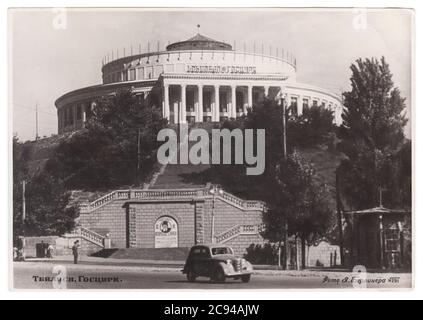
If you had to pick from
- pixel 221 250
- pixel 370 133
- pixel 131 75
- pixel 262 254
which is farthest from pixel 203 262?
pixel 131 75

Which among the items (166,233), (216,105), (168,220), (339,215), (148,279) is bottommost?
(148,279)

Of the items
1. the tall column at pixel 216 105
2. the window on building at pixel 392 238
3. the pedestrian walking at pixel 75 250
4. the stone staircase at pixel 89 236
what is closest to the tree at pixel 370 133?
the window on building at pixel 392 238

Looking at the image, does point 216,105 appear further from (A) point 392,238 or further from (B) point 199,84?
(A) point 392,238

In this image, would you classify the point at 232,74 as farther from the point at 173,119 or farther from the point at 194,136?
the point at 194,136

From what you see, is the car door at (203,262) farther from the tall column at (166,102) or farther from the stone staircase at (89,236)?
the tall column at (166,102)

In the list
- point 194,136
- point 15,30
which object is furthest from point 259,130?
point 15,30

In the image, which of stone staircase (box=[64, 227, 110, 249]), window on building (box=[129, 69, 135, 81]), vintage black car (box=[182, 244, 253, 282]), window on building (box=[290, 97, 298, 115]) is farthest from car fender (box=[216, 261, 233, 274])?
window on building (box=[129, 69, 135, 81])

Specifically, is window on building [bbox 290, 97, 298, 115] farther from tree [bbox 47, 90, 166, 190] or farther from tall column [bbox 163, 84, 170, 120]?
tree [bbox 47, 90, 166, 190]
